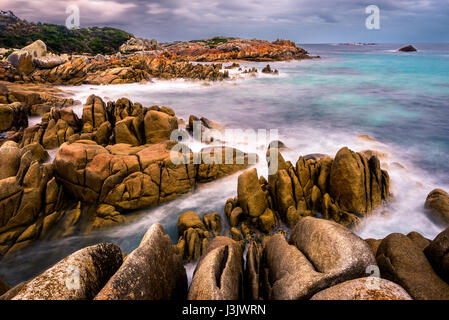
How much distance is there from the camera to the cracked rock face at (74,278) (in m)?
2.82

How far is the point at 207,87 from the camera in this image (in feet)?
Result: 123

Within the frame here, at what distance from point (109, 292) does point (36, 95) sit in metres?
22.8

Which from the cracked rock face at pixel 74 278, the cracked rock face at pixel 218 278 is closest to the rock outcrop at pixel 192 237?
the cracked rock face at pixel 218 278

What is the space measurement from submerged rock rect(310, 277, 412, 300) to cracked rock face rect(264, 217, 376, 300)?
1.51 ft

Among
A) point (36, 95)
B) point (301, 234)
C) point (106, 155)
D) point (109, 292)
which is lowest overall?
point (301, 234)

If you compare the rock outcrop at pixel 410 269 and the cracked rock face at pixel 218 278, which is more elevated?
the cracked rock face at pixel 218 278

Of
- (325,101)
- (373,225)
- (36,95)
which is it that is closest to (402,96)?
(325,101)

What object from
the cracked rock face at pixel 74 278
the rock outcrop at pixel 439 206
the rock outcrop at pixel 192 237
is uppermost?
the cracked rock face at pixel 74 278

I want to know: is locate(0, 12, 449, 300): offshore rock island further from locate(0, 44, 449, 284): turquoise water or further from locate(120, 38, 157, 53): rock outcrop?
locate(120, 38, 157, 53): rock outcrop

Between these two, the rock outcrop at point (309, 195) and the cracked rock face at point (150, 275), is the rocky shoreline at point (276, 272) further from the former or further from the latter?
the rock outcrop at point (309, 195)

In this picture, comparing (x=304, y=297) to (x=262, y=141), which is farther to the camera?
(x=262, y=141)

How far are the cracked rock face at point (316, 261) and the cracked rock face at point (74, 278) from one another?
289cm

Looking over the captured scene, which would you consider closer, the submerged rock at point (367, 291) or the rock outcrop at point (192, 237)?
the submerged rock at point (367, 291)
